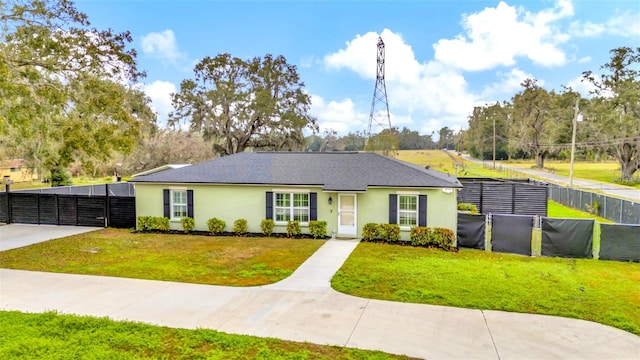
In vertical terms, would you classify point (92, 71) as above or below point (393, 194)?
above

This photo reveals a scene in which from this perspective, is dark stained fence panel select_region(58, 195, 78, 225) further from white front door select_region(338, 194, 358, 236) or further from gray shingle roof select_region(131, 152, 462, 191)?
white front door select_region(338, 194, 358, 236)

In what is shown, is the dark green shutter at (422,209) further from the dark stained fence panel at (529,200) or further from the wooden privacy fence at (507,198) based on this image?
the dark stained fence panel at (529,200)

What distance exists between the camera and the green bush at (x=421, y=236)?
13.9 metres

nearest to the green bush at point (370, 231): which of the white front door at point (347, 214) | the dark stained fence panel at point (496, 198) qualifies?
the white front door at point (347, 214)

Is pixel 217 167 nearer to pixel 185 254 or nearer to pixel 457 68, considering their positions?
pixel 185 254

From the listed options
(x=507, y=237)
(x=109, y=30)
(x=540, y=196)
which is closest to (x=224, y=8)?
(x=109, y=30)

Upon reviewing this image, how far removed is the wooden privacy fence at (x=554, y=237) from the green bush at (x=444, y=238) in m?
0.81

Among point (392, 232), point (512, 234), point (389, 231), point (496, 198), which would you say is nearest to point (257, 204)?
point (389, 231)

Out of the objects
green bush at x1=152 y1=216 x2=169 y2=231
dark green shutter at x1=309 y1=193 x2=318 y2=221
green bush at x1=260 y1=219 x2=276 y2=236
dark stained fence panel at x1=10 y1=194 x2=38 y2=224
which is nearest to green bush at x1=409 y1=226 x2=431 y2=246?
dark green shutter at x1=309 y1=193 x2=318 y2=221

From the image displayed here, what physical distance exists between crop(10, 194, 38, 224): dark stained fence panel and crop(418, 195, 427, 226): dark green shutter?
16.9m

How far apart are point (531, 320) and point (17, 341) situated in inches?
339

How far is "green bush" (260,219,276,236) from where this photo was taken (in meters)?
15.4

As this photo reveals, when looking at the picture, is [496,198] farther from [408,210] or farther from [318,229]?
[318,229]

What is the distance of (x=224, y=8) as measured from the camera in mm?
19969
